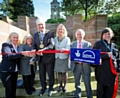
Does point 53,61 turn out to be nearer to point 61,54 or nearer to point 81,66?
point 61,54

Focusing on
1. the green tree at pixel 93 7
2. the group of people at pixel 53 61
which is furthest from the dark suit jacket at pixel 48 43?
the green tree at pixel 93 7

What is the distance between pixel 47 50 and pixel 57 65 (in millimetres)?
414

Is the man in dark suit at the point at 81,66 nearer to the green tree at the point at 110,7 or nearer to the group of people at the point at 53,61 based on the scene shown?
the group of people at the point at 53,61

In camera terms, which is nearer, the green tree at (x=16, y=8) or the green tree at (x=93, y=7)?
the green tree at (x=93, y=7)

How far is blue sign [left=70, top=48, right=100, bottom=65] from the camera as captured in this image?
2.65 metres

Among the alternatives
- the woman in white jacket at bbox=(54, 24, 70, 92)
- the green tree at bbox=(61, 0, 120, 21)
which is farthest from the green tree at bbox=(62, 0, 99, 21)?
the woman in white jacket at bbox=(54, 24, 70, 92)

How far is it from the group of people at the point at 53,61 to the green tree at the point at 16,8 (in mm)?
16586

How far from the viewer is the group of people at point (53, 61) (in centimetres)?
270

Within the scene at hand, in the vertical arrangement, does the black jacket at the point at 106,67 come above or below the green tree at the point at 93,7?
below

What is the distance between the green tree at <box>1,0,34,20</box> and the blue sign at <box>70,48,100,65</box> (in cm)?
1719

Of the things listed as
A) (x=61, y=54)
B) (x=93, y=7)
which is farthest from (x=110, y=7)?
(x=61, y=54)

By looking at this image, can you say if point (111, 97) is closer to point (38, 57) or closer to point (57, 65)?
point (57, 65)

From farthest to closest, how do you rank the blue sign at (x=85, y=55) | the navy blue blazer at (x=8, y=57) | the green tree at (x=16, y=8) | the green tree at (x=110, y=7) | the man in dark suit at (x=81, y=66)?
the green tree at (x=16, y=8) < the green tree at (x=110, y=7) < the man in dark suit at (x=81, y=66) < the navy blue blazer at (x=8, y=57) < the blue sign at (x=85, y=55)

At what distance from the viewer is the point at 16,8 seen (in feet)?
66.2
